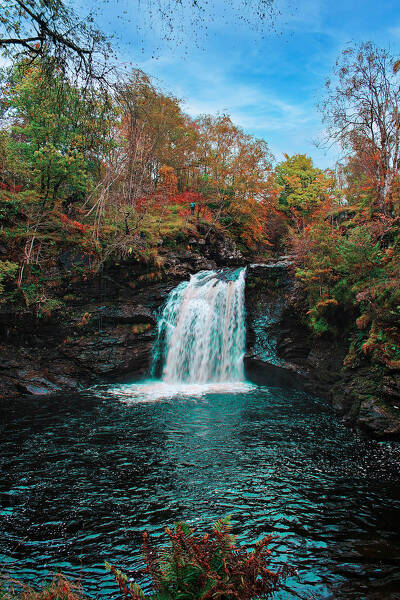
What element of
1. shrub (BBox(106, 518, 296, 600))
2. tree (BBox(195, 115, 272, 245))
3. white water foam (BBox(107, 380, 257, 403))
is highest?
tree (BBox(195, 115, 272, 245))

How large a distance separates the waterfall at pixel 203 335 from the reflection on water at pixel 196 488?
377 centimetres

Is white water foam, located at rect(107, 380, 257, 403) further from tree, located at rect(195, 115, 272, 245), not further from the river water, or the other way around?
tree, located at rect(195, 115, 272, 245)

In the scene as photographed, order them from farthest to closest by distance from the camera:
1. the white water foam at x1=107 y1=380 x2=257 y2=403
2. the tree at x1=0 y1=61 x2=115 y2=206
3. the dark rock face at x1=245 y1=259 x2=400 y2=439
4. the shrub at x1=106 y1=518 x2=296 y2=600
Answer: the tree at x1=0 y1=61 x2=115 y2=206 < the white water foam at x1=107 y1=380 x2=257 y2=403 < the dark rock face at x1=245 y1=259 x2=400 y2=439 < the shrub at x1=106 y1=518 x2=296 y2=600

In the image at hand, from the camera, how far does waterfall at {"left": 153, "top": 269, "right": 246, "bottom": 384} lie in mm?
12750

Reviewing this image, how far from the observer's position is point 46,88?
12.6 feet

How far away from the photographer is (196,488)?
5.26 m

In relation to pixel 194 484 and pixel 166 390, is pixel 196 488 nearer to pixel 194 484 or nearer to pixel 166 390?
pixel 194 484

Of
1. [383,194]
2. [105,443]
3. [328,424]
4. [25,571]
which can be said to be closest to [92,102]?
[25,571]

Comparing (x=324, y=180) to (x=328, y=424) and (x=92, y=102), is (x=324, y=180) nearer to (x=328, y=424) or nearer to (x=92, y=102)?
(x=328, y=424)

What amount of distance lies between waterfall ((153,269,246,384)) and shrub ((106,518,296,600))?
1039 cm

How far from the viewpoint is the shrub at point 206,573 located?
198cm

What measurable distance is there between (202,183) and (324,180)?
33.1 ft

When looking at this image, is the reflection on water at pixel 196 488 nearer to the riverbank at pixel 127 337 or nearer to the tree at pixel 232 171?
the riverbank at pixel 127 337

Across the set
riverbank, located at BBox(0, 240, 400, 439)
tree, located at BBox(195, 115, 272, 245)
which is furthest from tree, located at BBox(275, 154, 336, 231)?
riverbank, located at BBox(0, 240, 400, 439)
